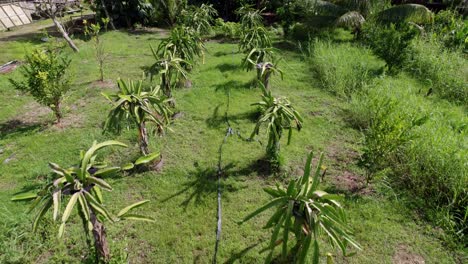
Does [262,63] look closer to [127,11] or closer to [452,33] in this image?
A: [452,33]

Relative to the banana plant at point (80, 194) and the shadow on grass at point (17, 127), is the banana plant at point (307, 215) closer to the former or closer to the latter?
the banana plant at point (80, 194)

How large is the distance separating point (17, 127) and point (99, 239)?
359cm

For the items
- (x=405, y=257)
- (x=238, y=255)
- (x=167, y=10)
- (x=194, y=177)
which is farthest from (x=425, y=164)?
(x=167, y=10)

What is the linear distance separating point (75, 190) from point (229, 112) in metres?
3.40

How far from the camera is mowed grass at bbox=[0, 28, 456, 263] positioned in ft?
9.18

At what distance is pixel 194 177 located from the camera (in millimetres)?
3740

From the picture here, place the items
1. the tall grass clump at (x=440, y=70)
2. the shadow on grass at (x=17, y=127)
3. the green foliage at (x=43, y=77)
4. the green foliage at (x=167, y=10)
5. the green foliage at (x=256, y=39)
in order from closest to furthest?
the green foliage at (x=43, y=77) < the shadow on grass at (x=17, y=127) < the tall grass clump at (x=440, y=70) < the green foliage at (x=256, y=39) < the green foliage at (x=167, y=10)

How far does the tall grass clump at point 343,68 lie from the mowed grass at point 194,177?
0.33 metres

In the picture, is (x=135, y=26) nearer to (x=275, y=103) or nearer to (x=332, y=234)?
(x=275, y=103)

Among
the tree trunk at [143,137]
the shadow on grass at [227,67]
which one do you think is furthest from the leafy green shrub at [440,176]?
the shadow on grass at [227,67]

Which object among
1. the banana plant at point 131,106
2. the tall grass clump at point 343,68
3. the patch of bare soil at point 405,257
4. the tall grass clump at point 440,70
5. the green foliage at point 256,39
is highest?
the banana plant at point 131,106

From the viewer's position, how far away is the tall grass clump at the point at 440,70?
5.78 meters

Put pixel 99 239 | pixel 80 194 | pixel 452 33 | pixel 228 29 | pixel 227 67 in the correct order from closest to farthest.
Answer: pixel 80 194, pixel 99 239, pixel 227 67, pixel 452 33, pixel 228 29

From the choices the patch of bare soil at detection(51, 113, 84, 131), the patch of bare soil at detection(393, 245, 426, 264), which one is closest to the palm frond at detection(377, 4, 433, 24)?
the patch of bare soil at detection(393, 245, 426, 264)
